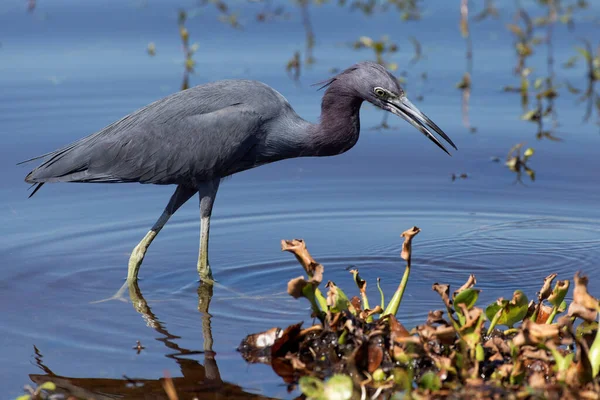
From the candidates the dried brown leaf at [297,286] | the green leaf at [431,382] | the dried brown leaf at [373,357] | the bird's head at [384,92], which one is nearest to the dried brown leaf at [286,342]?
the dried brown leaf at [297,286]

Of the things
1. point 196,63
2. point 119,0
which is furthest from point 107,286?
point 119,0

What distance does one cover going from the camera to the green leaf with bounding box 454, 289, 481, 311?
16.5 ft

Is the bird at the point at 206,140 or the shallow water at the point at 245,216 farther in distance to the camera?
the bird at the point at 206,140

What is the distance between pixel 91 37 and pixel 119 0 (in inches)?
56.6

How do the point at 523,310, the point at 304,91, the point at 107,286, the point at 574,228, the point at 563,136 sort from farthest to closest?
1. the point at 304,91
2. the point at 563,136
3. the point at 574,228
4. the point at 107,286
5. the point at 523,310

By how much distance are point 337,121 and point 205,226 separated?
119 centimetres

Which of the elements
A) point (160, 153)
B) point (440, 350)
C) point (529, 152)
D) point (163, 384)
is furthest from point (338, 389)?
point (529, 152)

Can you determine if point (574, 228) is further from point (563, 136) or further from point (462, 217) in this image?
point (563, 136)

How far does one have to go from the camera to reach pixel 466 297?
16.6 feet

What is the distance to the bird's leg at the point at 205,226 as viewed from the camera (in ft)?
23.2

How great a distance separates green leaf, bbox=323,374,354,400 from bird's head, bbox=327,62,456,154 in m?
2.89

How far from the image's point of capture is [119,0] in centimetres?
1395

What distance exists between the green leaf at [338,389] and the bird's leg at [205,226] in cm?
282

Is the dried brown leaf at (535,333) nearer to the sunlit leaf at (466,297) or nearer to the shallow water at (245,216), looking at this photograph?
the sunlit leaf at (466,297)
